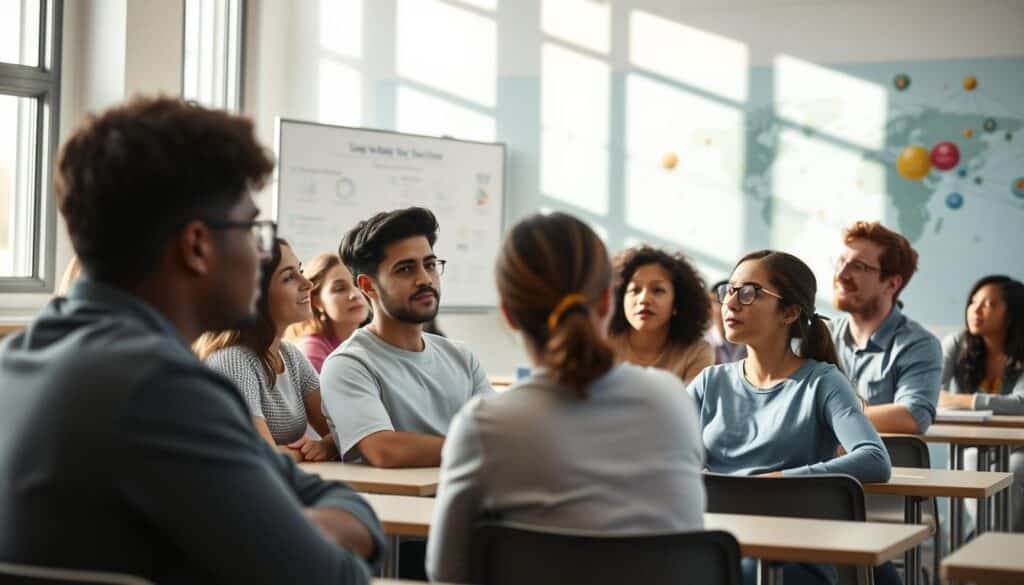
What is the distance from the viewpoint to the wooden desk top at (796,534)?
83.0 inches

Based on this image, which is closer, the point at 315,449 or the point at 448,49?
the point at 315,449

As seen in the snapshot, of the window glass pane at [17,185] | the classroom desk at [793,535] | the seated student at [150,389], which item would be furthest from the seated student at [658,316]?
the seated student at [150,389]

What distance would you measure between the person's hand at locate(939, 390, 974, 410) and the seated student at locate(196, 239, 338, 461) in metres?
3.02

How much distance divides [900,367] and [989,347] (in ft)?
5.23

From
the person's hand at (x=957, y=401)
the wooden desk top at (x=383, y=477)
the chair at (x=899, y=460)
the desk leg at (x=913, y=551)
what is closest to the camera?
the wooden desk top at (x=383, y=477)

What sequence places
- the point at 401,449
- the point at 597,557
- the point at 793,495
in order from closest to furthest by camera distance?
the point at 597,557, the point at 793,495, the point at 401,449

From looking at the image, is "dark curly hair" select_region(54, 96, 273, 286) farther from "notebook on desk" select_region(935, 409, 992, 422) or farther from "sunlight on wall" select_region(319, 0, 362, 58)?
"sunlight on wall" select_region(319, 0, 362, 58)

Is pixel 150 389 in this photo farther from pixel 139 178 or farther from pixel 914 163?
pixel 914 163

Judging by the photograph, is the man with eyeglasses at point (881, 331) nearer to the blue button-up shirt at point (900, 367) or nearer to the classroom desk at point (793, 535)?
the blue button-up shirt at point (900, 367)

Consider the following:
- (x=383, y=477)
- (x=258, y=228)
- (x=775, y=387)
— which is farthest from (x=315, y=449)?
(x=258, y=228)

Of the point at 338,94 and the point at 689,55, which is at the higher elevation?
the point at 689,55

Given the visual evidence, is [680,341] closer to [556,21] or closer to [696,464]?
[696,464]

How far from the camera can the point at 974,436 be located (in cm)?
426

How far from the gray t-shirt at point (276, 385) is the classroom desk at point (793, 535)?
914 mm
